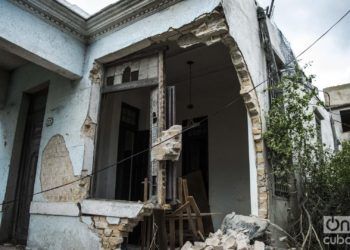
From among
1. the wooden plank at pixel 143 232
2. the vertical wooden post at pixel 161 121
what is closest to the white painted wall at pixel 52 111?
the wooden plank at pixel 143 232

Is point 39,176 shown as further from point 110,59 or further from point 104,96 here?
point 110,59

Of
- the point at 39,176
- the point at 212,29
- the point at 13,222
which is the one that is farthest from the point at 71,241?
the point at 212,29

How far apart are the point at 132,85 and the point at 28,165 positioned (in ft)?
12.5

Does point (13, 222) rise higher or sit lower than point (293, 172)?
lower

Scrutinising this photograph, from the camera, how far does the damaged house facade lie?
16.5 ft

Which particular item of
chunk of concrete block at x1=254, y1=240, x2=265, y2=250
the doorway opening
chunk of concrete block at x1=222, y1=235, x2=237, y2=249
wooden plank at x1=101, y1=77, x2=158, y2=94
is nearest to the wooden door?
the doorway opening

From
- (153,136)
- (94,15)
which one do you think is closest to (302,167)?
(153,136)

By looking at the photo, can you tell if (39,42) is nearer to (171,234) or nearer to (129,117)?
(129,117)

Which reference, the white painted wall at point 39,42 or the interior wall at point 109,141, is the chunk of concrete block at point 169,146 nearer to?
the interior wall at point 109,141

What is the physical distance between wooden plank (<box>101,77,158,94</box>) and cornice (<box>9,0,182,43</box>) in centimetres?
111

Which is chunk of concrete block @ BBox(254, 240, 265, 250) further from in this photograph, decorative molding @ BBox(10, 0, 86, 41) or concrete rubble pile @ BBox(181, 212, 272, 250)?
decorative molding @ BBox(10, 0, 86, 41)

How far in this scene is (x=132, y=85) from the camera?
18.9 feet

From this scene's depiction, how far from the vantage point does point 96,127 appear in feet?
20.2

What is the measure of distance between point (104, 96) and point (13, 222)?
392 cm
